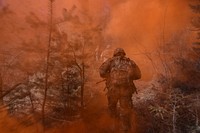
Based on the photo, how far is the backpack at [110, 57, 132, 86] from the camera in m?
10.9

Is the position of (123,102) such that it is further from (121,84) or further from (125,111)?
(121,84)

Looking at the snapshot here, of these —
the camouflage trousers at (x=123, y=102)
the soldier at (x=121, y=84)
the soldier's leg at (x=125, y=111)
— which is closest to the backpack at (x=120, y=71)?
the soldier at (x=121, y=84)

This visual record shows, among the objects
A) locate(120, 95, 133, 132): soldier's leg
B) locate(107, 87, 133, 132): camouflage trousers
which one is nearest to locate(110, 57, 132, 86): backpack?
locate(107, 87, 133, 132): camouflage trousers

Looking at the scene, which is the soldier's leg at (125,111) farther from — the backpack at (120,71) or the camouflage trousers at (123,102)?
the backpack at (120,71)

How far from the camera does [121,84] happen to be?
10.8m

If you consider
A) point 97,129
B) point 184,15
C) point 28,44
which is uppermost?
point 184,15

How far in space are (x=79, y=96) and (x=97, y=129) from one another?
4.18 feet

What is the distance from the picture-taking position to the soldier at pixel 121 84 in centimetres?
1088

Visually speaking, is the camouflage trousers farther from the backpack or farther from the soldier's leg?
the backpack

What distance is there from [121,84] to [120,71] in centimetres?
36

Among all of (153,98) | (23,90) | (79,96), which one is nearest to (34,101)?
(23,90)

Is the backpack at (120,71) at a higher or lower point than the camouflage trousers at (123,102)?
higher

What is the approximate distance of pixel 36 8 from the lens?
13188mm

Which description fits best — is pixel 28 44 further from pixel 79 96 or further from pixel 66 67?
pixel 79 96
